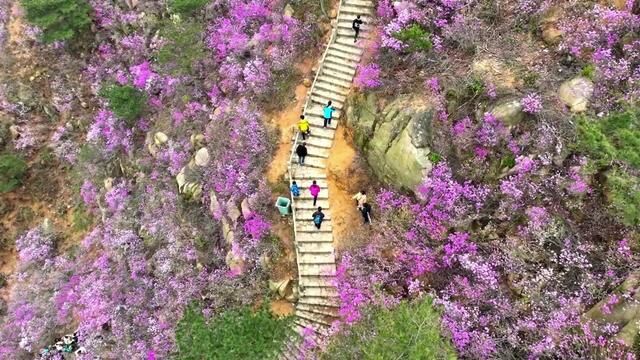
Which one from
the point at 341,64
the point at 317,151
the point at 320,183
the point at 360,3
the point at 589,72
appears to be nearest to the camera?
the point at 589,72

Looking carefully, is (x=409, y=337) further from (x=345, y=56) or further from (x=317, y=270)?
(x=345, y=56)

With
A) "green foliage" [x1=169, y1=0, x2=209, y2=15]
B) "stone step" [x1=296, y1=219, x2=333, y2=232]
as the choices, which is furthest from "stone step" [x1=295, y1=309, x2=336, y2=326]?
"green foliage" [x1=169, y1=0, x2=209, y2=15]

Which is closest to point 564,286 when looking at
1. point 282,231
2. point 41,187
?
point 282,231

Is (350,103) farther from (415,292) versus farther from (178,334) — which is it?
(178,334)

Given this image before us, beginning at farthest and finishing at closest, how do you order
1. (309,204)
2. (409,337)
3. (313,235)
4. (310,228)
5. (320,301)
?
1. (309,204)
2. (310,228)
3. (313,235)
4. (320,301)
5. (409,337)

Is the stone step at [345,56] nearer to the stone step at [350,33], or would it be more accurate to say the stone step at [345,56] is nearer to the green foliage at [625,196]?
the stone step at [350,33]

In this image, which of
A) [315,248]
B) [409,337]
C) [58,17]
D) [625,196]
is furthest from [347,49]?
[58,17]
